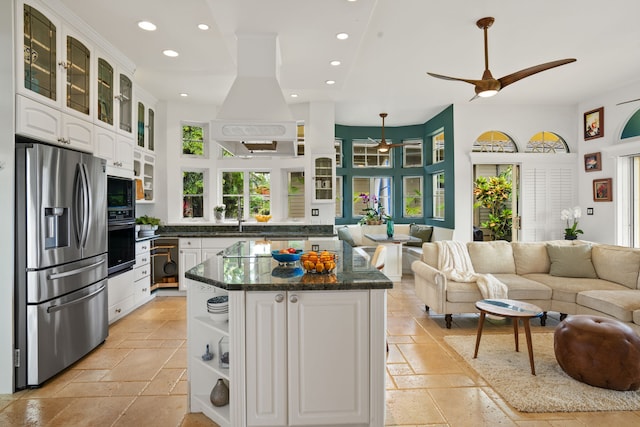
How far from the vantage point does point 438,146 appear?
24.3ft

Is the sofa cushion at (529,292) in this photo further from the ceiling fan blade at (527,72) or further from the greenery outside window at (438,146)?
the greenery outside window at (438,146)

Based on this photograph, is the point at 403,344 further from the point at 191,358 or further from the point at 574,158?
the point at 574,158

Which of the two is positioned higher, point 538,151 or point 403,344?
point 538,151

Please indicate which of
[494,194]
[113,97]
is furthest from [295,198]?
[494,194]

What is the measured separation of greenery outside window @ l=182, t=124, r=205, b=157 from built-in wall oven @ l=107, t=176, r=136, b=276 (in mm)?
1719

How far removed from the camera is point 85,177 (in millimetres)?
3064

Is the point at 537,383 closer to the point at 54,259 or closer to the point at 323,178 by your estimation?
the point at 54,259

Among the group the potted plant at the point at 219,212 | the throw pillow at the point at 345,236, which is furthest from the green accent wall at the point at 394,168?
the potted plant at the point at 219,212

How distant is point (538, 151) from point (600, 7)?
3652 millimetres

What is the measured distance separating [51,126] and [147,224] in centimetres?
253

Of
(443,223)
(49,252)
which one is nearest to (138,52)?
(49,252)

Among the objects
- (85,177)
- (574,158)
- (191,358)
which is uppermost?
(574,158)

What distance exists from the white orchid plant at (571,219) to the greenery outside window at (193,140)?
20.7 ft

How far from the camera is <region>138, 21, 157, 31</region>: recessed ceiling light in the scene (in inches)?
130
